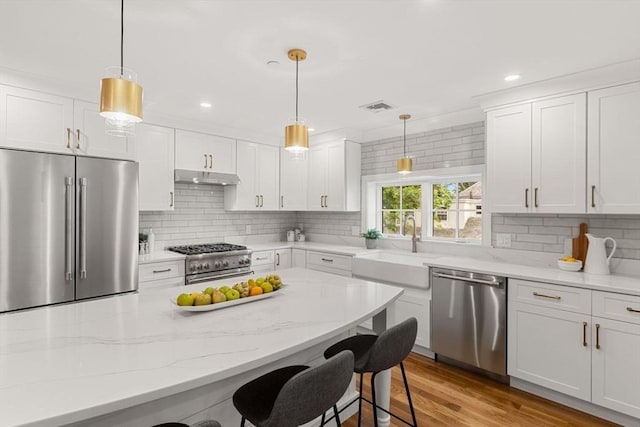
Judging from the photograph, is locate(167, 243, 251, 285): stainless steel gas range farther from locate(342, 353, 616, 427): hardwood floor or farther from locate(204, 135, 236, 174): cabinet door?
locate(342, 353, 616, 427): hardwood floor

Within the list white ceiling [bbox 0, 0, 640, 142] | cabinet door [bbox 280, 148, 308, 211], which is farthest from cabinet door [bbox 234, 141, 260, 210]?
white ceiling [bbox 0, 0, 640, 142]

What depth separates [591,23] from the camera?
189 centimetres

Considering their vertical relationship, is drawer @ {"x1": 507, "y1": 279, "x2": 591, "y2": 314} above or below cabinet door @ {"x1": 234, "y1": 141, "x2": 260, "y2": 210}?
below

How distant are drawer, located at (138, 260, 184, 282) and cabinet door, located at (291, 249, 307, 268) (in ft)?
5.15

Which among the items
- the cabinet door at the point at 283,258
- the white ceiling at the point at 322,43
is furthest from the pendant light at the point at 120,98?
the cabinet door at the point at 283,258

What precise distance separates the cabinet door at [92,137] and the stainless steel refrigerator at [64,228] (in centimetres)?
13

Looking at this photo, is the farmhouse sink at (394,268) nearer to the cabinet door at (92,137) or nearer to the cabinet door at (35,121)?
the cabinet door at (92,137)

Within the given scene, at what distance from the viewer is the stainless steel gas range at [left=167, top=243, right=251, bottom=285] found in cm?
360

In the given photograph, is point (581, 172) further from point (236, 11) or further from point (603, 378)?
point (236, 11)

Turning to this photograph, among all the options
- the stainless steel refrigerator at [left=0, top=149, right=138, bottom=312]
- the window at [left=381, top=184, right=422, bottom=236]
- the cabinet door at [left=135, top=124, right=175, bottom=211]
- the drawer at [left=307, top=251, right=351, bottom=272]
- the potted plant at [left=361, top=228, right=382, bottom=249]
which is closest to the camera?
the stainless steel refrigerator at [left=0, top=149, right=138, bottom=312]

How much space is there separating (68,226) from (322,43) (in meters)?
2.45

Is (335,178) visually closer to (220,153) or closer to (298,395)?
(220,153)

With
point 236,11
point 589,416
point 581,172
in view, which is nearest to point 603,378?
point 589,416

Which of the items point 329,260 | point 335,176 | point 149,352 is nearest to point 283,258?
point 329,260
